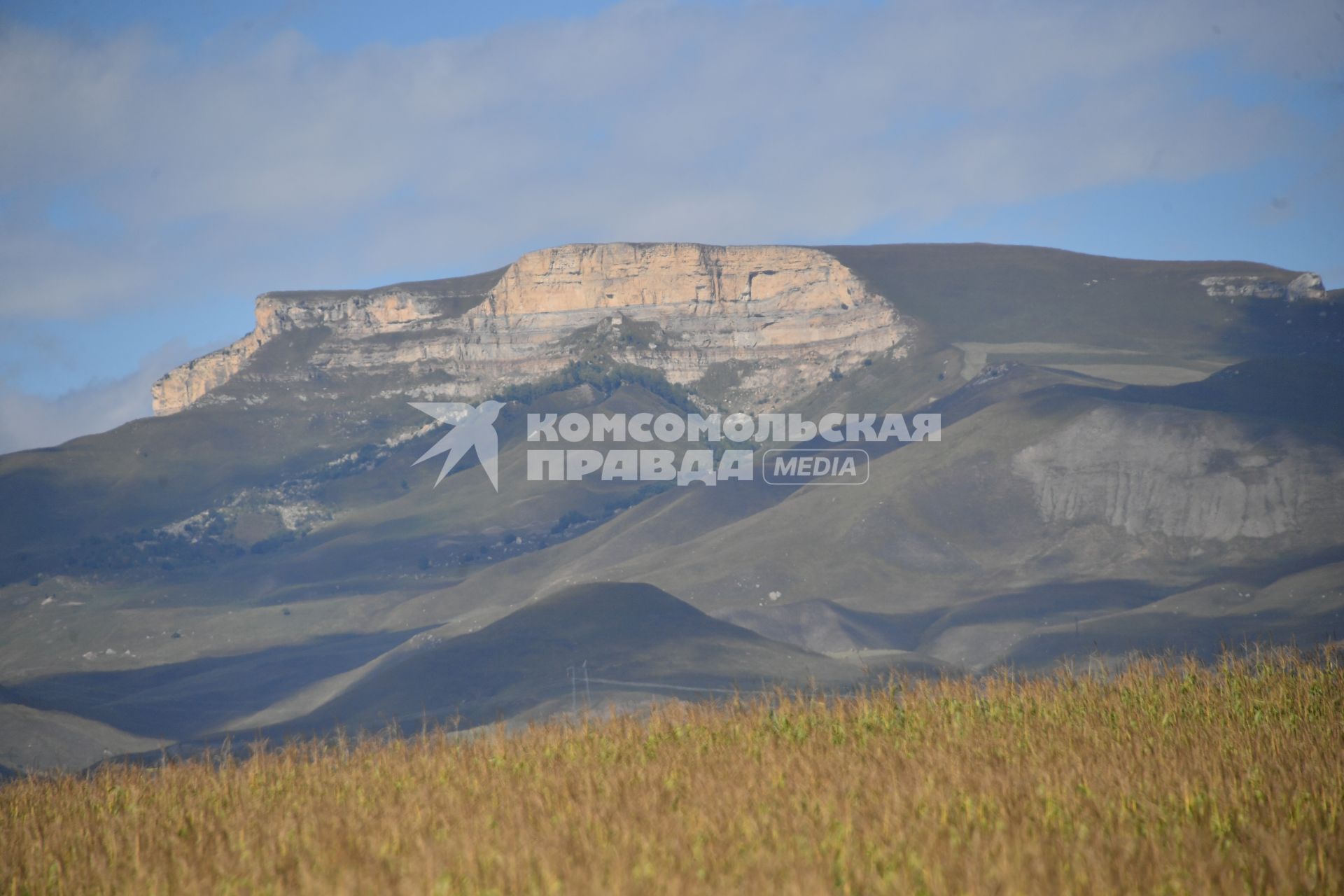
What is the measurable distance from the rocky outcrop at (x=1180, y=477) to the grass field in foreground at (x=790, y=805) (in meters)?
80.1

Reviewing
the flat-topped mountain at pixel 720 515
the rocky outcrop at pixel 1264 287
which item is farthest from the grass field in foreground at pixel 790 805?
the rocky outcrop at pixel 1264 287

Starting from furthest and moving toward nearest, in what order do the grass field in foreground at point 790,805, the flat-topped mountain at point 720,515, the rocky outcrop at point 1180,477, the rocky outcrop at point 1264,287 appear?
the rocky outcrop at point 1264,287 → the rocky outcrop at point 1180,477 → the flat-topped mountain at point 720,515 → the grass field in foreground at point 790,805

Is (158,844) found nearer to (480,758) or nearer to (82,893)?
(82,893)

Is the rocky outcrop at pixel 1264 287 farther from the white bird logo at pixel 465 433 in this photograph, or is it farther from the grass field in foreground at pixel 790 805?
the grass field in foreground at pixel 790 805

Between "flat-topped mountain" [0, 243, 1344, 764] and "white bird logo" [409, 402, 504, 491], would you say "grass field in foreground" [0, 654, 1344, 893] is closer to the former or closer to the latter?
"flat-topped mountain" [0, 243, 1344, 764]

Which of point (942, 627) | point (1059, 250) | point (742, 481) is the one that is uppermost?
point (1059, 250)

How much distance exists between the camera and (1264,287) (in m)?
169

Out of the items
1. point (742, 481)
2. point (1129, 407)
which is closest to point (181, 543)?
Result: point (742, 481)

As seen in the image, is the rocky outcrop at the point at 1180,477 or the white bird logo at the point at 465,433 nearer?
the rocky outcrop at the point at 1180,477

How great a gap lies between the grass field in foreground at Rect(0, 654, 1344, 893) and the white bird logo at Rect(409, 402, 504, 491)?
477 feet

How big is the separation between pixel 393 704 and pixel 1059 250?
6388 inches

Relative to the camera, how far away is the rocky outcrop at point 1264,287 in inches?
6526

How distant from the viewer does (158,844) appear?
870cm

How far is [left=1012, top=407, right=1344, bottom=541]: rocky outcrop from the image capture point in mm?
84062
